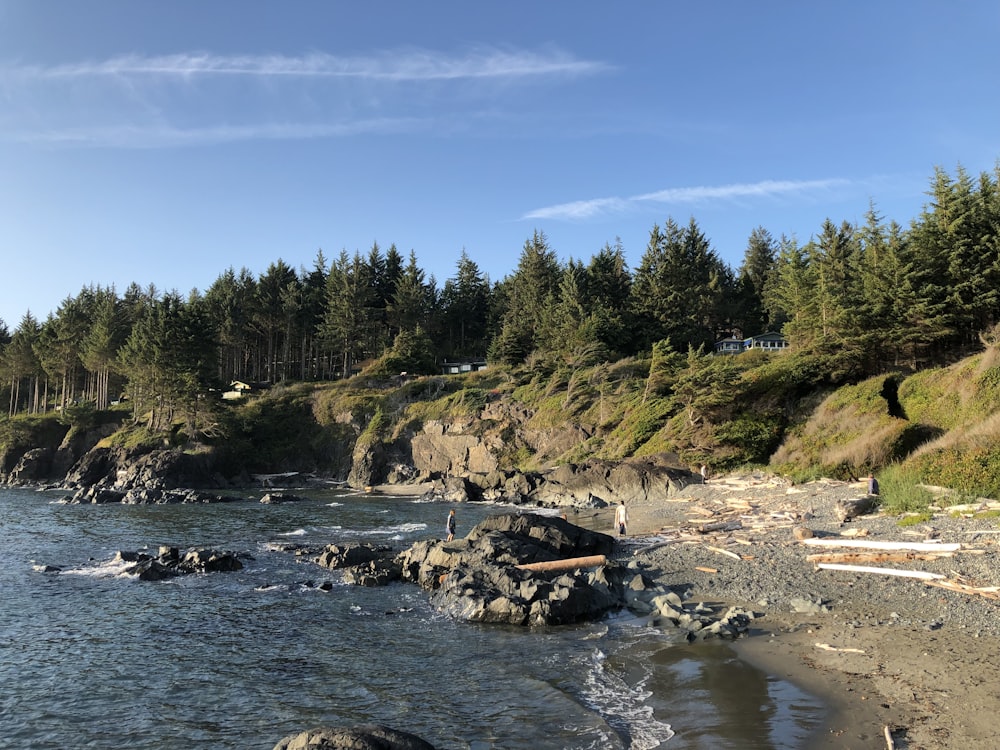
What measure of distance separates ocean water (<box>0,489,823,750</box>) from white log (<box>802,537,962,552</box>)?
8.19 meters

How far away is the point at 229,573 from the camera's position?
76.7 feet

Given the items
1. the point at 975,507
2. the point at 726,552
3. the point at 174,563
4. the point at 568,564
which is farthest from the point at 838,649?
the point at 174,563

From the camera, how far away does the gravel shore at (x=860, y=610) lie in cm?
974

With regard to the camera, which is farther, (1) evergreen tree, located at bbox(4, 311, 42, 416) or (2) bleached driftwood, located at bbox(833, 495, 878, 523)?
(1) evergreen tree, located at bbox(4, 311, 42, 416)

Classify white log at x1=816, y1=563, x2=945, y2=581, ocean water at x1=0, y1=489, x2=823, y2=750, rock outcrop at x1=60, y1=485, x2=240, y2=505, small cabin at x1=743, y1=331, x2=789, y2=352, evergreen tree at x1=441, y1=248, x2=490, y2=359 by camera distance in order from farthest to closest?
evergreen tree at x1=441, y1=248, x2=490, y2=359
small cabin at x1=743, y1=331, x2=789, y2=352
rock outcrop at x1=60, y1=485, x2=240, y2=505
white log at x1=816, y1=563, x2=945, y2=581
ocean water at x1=0, y1=489, x2=823, y2=750

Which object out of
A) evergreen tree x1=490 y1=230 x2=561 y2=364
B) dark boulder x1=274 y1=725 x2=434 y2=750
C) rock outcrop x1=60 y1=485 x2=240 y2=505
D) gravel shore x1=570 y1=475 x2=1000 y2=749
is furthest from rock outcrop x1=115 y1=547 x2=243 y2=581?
evergreen tree x1=490 y1=230 x2=561 y2=364

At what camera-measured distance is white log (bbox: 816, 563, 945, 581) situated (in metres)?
16.0

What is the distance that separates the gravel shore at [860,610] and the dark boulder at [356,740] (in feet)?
20.4

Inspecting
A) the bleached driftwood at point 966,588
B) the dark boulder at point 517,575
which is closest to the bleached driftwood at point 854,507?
the bleached driftwood at point 966,588

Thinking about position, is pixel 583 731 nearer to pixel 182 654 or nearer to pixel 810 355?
pixel 182 654

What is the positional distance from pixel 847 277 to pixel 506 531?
179ft

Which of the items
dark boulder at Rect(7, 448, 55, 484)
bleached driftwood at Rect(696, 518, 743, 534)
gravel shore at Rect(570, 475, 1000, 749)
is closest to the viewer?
gravel shore at Rect(570, 475, 1000, 749)

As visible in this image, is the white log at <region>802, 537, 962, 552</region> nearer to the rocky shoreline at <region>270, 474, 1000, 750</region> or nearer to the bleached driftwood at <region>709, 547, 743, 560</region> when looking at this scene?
the rocky shoreline at <region>270, 474, 1000, 750</region>

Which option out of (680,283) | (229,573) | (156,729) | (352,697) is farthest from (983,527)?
(680,283)
